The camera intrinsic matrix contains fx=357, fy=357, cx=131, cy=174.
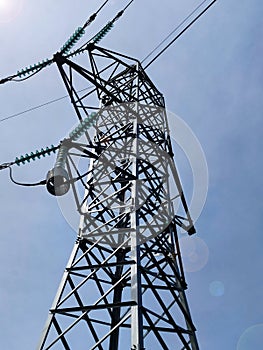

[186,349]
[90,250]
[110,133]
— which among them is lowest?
[186,349]

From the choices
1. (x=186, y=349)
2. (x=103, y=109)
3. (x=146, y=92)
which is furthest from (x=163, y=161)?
(x=186, y=349)

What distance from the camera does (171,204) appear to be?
27.2ft

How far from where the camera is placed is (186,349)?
18.2ft

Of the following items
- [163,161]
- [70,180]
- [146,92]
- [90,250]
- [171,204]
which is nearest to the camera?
[90,250]

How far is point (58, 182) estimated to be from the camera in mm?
7156

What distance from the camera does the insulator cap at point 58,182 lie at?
712 centimetres

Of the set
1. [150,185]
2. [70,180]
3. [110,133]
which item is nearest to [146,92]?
[110,133]

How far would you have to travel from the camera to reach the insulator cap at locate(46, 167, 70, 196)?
7.12 m

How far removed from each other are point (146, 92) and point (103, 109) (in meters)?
2.00

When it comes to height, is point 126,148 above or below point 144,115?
below

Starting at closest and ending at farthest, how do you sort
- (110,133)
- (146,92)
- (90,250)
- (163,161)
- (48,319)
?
(48,319)
(90,250)
(163,161)
(110,133)
(146,92)

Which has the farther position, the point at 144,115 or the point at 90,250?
the point at 144,115

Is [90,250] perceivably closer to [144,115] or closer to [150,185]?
[150,185]

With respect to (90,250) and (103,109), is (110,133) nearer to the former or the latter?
(103,109)
